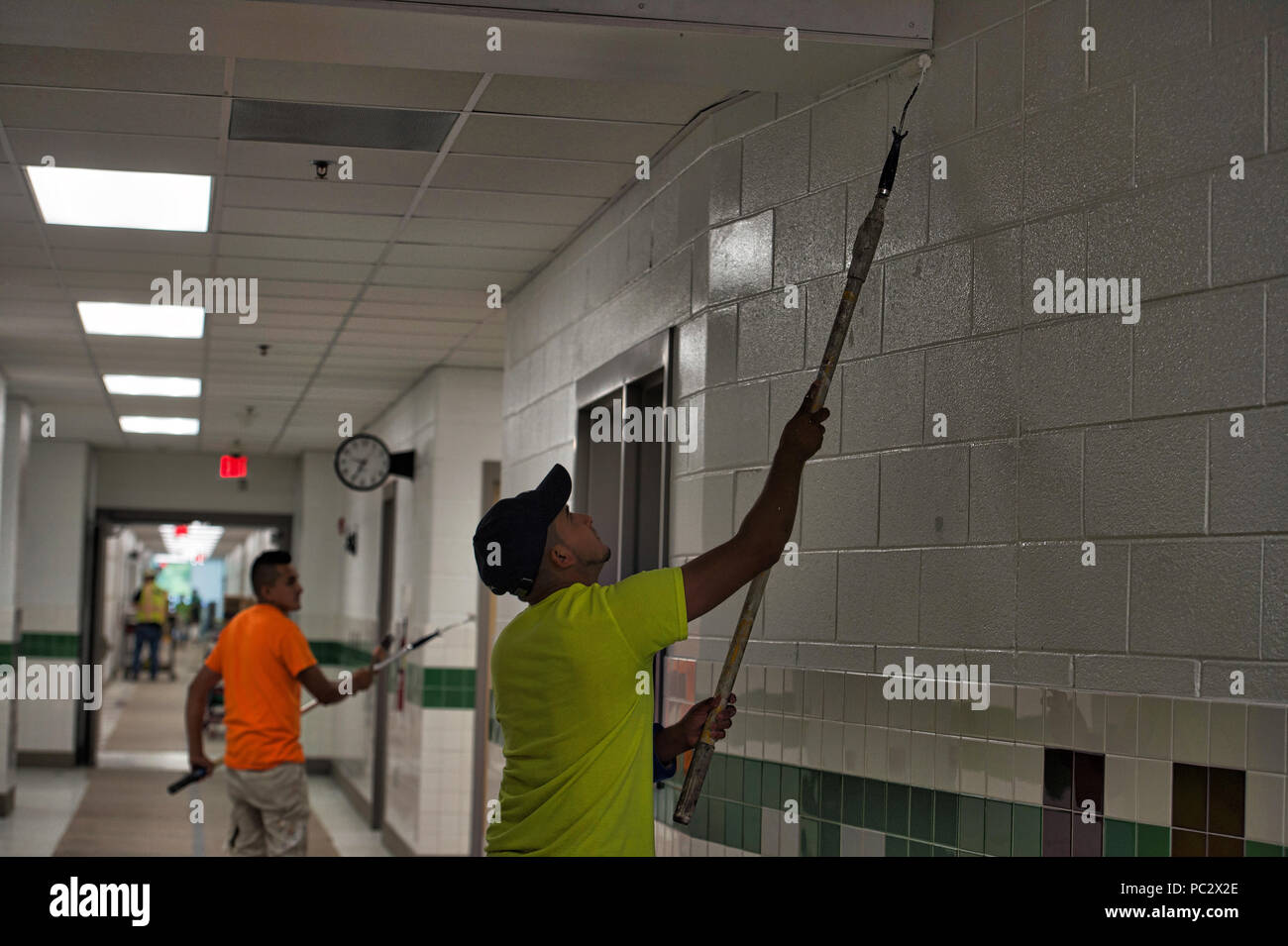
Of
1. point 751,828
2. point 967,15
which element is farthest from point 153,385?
point 967,15

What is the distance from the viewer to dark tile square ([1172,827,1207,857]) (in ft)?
7.43

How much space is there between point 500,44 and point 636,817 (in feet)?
5.63

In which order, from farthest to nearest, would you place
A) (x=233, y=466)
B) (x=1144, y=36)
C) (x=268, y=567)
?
(x=233, y=466) → (x=268, y=567) → (x=1144, y=36)

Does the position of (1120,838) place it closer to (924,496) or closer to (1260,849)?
(1260,849)

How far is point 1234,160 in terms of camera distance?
231 centimetres

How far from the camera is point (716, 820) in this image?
148 inches

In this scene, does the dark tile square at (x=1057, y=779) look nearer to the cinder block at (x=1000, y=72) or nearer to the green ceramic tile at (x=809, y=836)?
the green ceramic tile at (x=809, y=836)

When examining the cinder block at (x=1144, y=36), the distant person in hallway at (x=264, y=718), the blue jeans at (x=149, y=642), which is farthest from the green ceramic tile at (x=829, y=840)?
the blue jeans at (x=149, y=642)

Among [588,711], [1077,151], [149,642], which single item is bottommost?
[149,642]

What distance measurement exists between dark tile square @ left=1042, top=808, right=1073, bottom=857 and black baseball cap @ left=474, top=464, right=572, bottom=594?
105 centimetres

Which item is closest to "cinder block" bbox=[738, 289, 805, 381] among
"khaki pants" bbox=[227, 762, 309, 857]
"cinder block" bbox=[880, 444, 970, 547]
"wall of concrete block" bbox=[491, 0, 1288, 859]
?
"wall of concrete block" bbox=[491, 0, 1288, 859]

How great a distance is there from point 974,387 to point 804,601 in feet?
2.58

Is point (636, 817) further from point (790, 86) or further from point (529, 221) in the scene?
point (529, 221)
